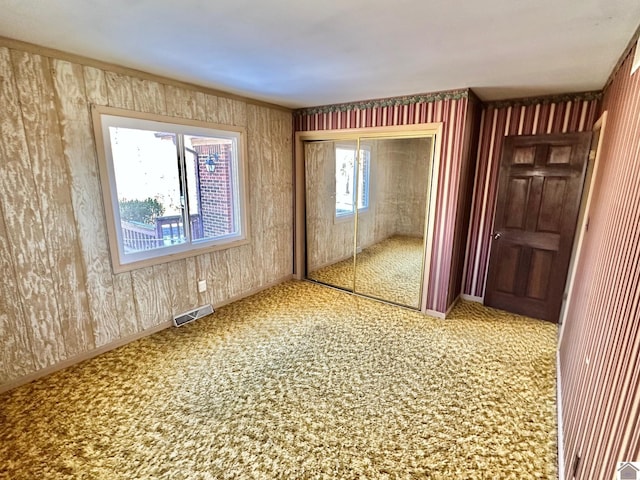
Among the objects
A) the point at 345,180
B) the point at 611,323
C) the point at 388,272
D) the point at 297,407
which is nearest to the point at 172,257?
the point at 297,407

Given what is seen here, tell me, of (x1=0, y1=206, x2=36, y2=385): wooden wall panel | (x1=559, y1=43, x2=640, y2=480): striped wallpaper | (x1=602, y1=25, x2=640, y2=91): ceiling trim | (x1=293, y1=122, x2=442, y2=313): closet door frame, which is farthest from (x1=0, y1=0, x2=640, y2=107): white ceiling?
(x1=0, y1=206, x2=36, y2=385): wooden wall panel

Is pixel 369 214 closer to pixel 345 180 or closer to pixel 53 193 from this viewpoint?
pixel 345 180

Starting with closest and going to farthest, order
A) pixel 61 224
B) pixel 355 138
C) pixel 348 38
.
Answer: pixel 348 38
pixel 61 224
pixel 355 138

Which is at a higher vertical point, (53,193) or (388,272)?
(53,193)

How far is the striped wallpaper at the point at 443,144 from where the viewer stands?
3.14m

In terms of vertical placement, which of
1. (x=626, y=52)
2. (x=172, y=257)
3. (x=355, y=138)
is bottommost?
(x=172, y=257)

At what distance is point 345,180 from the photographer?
4.29 meters

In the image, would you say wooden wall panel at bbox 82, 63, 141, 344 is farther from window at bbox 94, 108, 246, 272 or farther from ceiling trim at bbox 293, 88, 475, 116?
ceiling trim at bbox 293, 88, 475, 116

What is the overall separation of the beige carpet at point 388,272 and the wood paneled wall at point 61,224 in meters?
2.25

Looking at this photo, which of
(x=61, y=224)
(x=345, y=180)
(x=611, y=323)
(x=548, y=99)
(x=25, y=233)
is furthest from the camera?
(x=345, y=180)

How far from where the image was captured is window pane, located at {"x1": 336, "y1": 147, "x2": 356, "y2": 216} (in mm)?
4082

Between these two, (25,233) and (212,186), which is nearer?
(25,233)

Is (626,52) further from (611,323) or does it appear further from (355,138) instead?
(355,138)

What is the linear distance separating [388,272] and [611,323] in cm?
296
